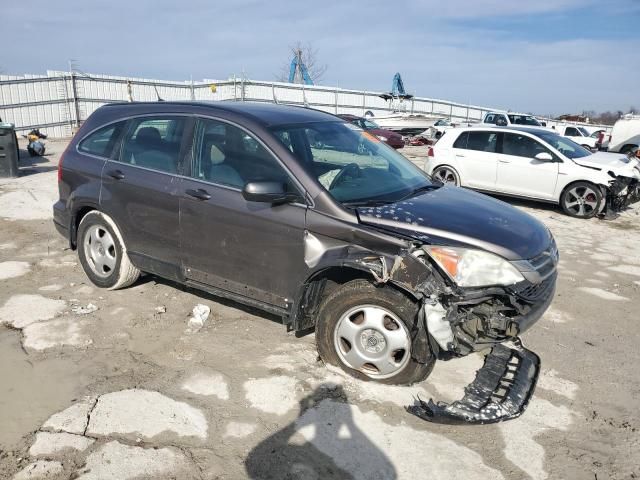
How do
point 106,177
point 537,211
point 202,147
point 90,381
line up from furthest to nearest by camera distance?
point 537,211 < point 106,177 < point 202,147 < point 90,381

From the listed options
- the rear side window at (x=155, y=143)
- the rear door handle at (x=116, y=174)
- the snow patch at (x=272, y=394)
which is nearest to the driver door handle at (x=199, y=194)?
the rear side window at (x=155, y=143)

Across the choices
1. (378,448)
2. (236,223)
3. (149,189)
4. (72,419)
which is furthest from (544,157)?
(72,419)

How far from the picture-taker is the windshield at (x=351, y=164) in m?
3.70

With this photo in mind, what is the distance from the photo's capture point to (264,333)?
4172 millimetres

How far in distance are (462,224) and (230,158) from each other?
176 cm

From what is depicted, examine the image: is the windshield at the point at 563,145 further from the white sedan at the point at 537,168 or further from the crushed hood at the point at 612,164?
the crushed hood at the point at 612,164

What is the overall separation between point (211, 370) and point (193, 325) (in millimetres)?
754

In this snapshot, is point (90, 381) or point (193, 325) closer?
point (90, 381)

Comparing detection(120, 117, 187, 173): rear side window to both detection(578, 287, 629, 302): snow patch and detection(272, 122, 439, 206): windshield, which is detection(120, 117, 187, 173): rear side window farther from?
detection(578, 287, 629, 302): snow patch

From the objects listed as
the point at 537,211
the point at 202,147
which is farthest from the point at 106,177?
the point at 537,211

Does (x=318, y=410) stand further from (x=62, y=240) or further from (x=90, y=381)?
(x=62, y=240)

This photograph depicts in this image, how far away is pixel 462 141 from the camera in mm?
10477

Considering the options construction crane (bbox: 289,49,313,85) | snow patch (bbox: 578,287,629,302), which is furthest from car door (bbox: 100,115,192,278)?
construction crane (bbox: 289,49,313,85)

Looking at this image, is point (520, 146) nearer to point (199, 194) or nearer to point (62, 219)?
point (199, 194)
